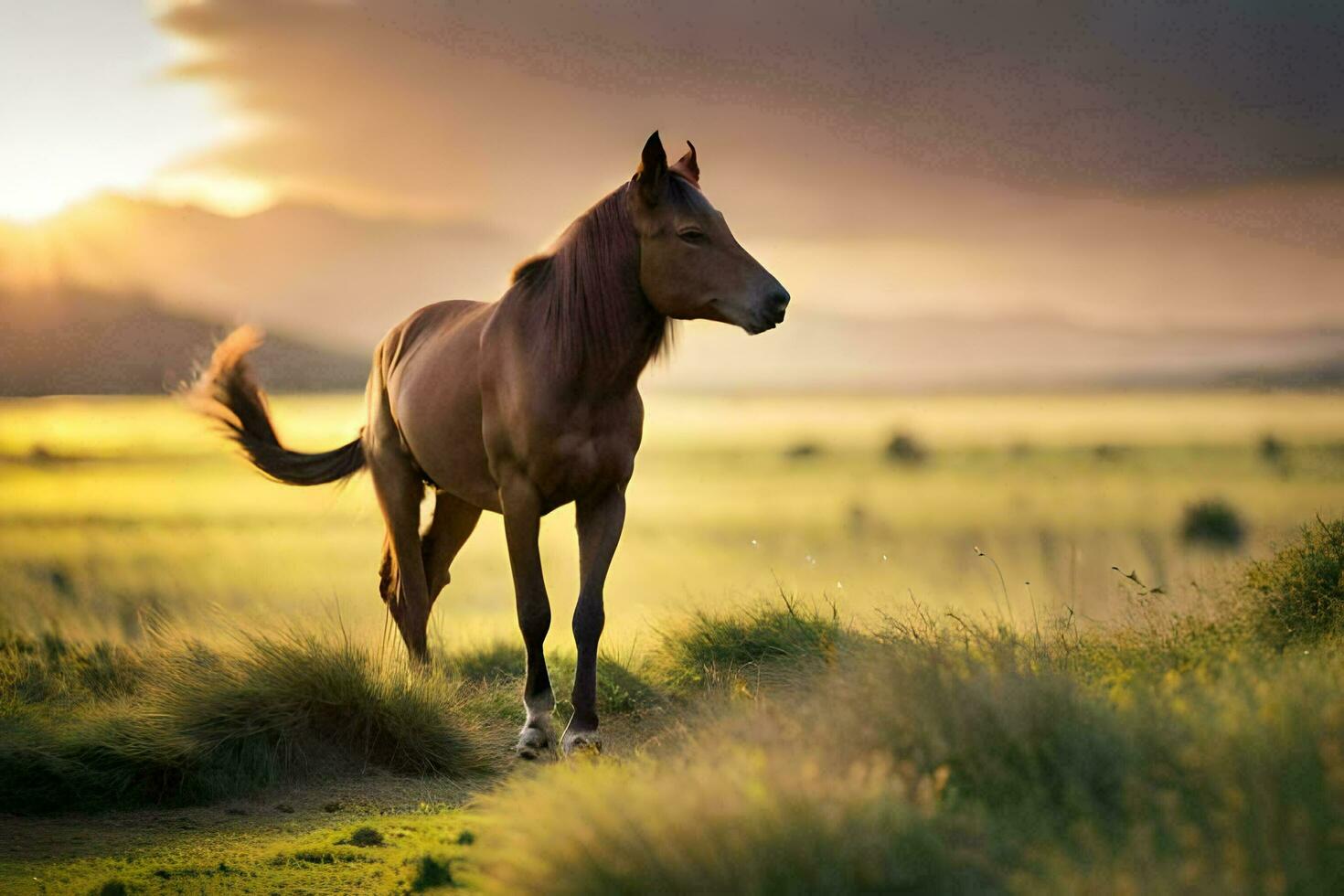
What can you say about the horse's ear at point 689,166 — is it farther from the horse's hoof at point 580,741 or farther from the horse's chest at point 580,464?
the horse's hoof at point 580,741

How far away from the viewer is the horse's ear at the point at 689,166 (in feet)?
24.9

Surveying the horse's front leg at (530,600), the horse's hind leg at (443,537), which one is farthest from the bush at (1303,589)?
the horse's hind leg at (443,537)

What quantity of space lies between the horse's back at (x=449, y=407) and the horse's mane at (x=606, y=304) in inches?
35.5

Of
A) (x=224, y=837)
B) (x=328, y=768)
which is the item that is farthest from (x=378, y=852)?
(x=328, y=768)

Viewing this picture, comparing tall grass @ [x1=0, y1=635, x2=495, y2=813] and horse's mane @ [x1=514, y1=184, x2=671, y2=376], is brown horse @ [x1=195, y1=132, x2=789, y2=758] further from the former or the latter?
tall grass @ [x1=0, y1=635, x2=495, y2=813]

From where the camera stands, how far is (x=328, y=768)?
7379 mm

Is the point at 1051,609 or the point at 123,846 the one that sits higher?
the point at 1051,609

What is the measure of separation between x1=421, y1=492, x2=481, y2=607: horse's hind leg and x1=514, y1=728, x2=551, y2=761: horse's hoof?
217 cm

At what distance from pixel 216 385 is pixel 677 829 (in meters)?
7.51

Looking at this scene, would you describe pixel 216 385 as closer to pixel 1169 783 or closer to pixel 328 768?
pixel 328 768

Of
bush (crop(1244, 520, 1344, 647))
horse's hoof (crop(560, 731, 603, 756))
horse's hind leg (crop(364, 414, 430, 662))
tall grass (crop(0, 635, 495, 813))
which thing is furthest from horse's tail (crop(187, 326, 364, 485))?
bush (crop(1244, 520, 1344, 647))

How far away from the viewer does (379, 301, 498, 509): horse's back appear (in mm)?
8227

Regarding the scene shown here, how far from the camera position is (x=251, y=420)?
10.4 m

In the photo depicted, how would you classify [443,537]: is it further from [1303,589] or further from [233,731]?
[1303,589]
